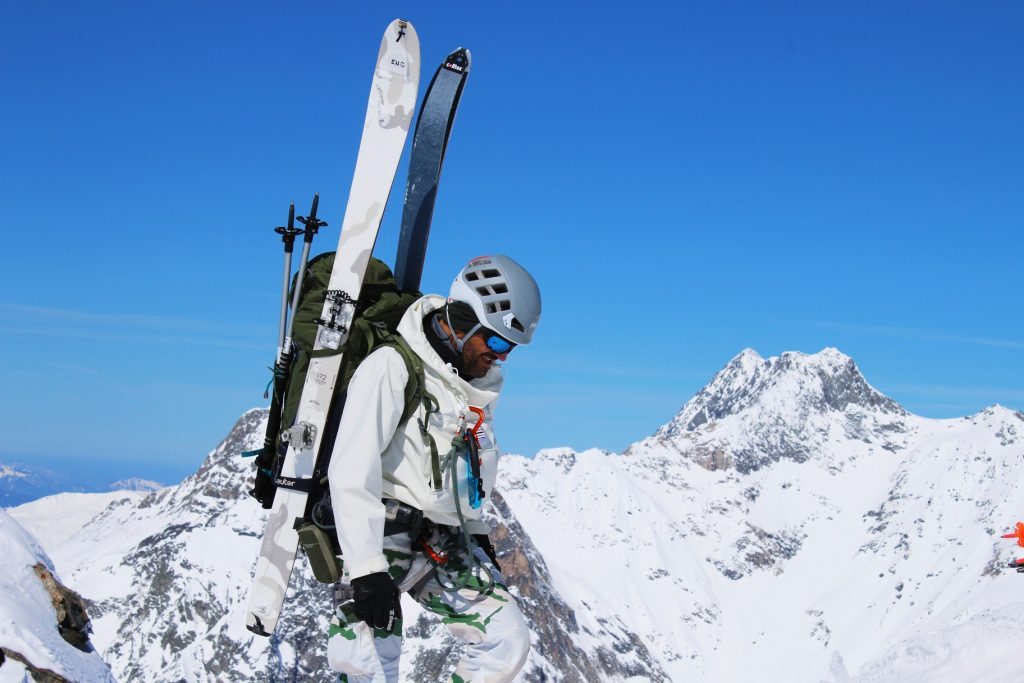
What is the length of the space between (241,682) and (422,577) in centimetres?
11752

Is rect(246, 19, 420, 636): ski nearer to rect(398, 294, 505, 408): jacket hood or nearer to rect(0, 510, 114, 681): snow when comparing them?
rect(398, 294, 505, 408): jacket hood

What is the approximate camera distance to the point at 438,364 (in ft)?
20.5

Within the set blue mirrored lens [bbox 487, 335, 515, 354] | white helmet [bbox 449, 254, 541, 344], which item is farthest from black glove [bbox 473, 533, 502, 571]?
white helmet [bbox 449, 254, 541, 344]

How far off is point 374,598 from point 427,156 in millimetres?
3844

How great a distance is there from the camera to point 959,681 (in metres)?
8.75

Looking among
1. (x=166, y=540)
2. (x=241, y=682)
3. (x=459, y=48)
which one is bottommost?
(x=241, y=682)

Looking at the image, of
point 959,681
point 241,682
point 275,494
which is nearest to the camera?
point 275,494

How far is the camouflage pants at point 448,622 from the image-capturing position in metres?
6.09

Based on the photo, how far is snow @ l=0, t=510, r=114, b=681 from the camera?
7.23 metres

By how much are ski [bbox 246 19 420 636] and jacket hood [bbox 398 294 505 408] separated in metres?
0.45

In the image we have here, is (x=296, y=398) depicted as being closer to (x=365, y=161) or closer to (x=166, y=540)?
(x=365, y=161)

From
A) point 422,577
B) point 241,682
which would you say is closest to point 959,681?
point 422,577

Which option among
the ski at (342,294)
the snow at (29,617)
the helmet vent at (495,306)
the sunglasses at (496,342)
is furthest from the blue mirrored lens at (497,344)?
the snow at (29,617)

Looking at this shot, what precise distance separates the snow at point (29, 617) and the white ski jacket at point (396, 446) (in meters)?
3.29
